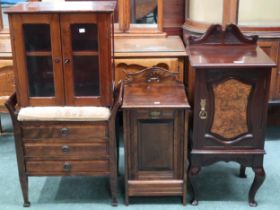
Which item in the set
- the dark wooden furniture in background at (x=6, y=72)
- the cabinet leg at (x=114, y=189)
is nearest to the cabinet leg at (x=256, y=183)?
the cabinet leg at (x=114, y=189)

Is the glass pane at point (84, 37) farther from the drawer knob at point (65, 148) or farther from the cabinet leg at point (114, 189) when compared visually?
the cabinet leg at point (114, 189)

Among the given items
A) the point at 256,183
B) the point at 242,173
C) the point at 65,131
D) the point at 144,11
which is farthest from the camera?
the point at 144,11

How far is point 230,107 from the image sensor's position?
2.44 metres

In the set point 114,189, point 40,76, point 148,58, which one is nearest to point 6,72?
point 40,76

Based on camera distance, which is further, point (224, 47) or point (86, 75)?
point (224, 47)

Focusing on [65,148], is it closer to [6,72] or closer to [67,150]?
[67,150]

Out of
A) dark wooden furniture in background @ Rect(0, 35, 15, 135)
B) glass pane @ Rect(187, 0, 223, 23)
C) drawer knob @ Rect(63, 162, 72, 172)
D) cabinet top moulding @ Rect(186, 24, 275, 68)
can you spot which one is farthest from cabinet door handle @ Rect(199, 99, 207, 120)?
dark wooden furniture in background @ Rect(0, 35, 15, 135)

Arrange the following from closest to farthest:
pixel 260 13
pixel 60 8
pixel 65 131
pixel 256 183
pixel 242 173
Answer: pixel 60 8 → pixel 65 131 → pixel 256 183 → pixel 242 173 → pixel 260 13

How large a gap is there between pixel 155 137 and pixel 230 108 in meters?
0.45

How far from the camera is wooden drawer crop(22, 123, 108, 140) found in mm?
2482

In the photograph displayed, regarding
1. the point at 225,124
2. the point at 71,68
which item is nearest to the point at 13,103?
the point at 71,68

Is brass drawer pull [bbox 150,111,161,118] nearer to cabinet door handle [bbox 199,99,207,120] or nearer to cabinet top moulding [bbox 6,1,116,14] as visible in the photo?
cabinet door handle [bbox 199,99,207,120]

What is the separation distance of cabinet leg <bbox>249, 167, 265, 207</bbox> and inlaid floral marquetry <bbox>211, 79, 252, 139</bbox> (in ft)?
0.85

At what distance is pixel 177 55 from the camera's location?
9.94 feet
